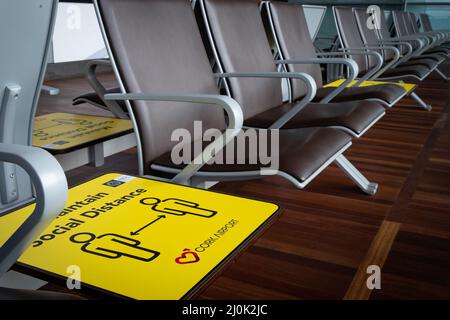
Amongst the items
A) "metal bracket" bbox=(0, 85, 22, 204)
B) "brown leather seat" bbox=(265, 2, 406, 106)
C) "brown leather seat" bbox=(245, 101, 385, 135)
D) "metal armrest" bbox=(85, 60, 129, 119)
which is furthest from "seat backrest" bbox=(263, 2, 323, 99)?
"metal bracket" bbox=(0, 85, 22, 204)

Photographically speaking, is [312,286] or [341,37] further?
[341,37]

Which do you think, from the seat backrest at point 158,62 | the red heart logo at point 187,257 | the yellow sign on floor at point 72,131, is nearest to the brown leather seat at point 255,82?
the seat backrest at point 158,62

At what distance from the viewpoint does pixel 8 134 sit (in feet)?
3.33

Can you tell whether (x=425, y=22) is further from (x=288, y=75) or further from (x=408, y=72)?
(x=288, y=75)

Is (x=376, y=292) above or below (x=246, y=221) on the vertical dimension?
below

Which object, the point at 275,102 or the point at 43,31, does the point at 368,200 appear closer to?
the point at 275,102

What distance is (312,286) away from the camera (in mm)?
1425

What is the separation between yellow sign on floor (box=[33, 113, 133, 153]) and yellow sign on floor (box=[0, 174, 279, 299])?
389 millimetres

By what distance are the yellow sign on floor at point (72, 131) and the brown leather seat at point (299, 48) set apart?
3.21ft

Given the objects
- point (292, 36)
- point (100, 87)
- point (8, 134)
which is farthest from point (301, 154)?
point (292, 36)

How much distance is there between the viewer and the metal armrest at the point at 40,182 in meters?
0.56
